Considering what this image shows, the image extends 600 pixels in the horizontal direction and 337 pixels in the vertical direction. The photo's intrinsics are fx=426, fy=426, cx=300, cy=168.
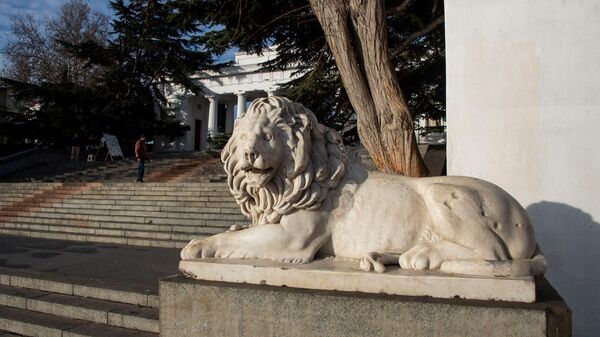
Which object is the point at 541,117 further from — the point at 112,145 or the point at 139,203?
the point at 112,145

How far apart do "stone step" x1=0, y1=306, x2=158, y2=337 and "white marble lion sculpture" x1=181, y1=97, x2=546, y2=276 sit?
1339mm

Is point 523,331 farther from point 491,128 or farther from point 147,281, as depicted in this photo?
point 147,281

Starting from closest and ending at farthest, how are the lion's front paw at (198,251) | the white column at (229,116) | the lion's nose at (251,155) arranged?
the lion's nose at (251,155) < the lion's front paw at (198,251) < the white column at (229,116)

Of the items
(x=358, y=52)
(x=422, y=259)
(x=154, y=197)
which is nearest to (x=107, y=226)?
(x=154, y=197)

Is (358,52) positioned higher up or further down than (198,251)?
higher up

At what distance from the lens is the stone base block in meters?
1.97

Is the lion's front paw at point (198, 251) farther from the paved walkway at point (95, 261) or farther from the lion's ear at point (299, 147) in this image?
the paved walkway at point (95, 261)

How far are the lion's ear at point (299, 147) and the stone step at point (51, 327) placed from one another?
191cm

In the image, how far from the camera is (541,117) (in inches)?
156

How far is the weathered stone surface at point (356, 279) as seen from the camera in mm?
2076

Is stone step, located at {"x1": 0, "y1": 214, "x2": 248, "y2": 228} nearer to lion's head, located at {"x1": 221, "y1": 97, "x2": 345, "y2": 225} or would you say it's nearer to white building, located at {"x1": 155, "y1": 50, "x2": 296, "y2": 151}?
lion's head, located at {"x1": 221, "y1": 97, "x2": 345, "y2": 225}

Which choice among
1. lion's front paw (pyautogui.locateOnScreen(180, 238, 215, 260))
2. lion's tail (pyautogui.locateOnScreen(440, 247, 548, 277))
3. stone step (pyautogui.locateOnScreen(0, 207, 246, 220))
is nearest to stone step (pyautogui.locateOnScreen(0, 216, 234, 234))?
stone step (pyautogui.locateOnScreen(0, 207, 246, 220))

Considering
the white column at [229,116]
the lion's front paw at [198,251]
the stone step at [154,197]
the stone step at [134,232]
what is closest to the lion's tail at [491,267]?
the lion's front paw at [198,251]

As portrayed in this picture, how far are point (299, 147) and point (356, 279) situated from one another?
32.6 inches
